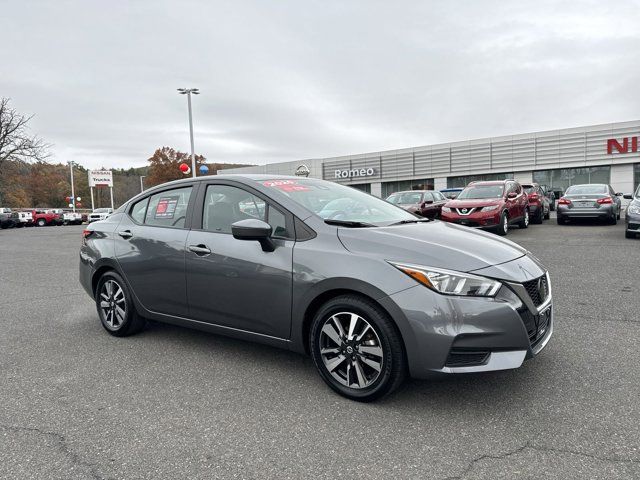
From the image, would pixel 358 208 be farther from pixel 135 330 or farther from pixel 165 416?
pixel 135 330

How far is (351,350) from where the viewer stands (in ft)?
9.88

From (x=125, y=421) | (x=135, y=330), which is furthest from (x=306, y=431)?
(x=135, y=330)

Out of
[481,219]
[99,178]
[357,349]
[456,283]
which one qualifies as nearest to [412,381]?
[357,349]

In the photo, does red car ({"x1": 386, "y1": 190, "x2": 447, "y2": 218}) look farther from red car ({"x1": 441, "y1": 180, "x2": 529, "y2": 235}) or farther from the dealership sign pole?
the dealership sign pole

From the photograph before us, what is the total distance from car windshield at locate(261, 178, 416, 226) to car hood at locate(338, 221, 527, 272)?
313 millimetres

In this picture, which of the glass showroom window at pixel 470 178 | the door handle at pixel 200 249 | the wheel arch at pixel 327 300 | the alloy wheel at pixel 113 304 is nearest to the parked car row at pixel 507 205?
the alloy wheel at pixel 113 304

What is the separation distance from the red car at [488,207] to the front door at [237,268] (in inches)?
396

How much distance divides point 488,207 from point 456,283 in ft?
35.4

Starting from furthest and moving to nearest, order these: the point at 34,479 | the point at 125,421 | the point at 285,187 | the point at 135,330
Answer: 1. the point at 135,330
2. the point at 285,187
3. the point at 125,421
4. the point at 34,479

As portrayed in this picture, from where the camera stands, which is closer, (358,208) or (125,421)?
(125,421)

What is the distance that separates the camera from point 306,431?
271cm

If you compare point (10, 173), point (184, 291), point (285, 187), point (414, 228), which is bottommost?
point (184, 291)

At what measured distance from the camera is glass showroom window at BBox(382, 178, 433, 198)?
128ft

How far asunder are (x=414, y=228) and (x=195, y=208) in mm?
1881
